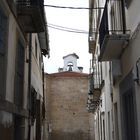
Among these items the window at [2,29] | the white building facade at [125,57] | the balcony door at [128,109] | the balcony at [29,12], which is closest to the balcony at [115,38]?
the white building facade at [125,57]

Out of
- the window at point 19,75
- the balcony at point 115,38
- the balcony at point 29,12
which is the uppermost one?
the balcony at point 29,12

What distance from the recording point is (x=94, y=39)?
24609 millimetres

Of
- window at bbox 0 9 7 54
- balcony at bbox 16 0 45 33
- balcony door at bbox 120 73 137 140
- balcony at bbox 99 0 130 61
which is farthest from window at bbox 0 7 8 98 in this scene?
balcony door at bbox 120 73 137 140

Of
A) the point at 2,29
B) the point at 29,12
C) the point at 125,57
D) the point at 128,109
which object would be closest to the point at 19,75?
the point at 29,12

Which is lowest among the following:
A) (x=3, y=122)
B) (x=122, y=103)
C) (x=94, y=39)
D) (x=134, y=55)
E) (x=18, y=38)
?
(x=3, y=122)

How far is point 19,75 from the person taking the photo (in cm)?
1091

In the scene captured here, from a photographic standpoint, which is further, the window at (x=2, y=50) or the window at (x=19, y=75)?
the window at (x=19, y=75)

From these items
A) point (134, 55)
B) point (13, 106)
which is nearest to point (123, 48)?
point (134, 55)

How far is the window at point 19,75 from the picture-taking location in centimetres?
1034

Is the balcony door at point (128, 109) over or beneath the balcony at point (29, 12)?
beneath

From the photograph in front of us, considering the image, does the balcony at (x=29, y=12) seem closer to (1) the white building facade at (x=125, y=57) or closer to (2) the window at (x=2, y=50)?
(2) the window at (x=2, y=50)

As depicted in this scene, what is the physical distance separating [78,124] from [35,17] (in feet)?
103

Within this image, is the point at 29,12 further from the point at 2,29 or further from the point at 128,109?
the point at 128,109

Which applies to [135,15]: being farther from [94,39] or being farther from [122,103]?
[94,39]
